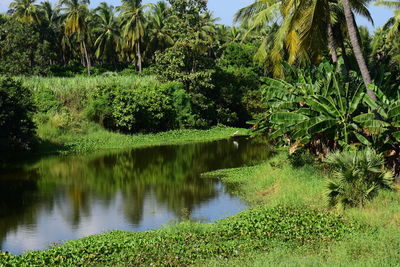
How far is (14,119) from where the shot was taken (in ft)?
84.6

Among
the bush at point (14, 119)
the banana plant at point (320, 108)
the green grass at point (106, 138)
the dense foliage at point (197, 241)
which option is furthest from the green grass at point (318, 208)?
the green grass at point (106, 138)

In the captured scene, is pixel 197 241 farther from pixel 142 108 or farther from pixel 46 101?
pixel 46 101

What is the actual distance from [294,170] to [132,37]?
3570cm

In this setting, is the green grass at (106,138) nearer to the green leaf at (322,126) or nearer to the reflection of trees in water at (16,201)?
the reflection of trees in water at (16,201)

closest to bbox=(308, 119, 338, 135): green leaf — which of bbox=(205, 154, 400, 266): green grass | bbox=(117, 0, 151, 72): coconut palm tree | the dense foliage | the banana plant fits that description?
the banana plant

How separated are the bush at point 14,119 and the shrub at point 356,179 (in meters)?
16.9

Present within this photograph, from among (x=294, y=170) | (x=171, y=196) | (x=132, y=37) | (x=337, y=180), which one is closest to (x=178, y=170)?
(x=171, y=196)

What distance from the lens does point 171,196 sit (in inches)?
715

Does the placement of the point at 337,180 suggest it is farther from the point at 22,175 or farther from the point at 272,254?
the point at 22,175

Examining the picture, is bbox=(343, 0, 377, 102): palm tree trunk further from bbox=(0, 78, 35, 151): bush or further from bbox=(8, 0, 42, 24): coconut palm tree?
bbox=(8, 0, 42, 24): coconut palm tree

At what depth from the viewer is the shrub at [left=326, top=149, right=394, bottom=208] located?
43.5ft

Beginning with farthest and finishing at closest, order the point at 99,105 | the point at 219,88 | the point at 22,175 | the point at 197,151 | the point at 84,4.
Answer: the point at 84,4
the point at 219,88
the point at 99,105
the point at 197,151
the point at 22,175

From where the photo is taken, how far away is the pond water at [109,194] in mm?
14453

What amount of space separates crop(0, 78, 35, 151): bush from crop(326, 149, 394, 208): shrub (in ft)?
55.3
